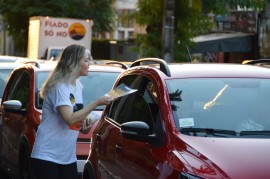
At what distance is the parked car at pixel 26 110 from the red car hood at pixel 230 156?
3.12 metres

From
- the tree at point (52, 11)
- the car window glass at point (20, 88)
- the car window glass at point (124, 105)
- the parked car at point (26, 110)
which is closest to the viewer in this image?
the car window glass at point (124, 105)

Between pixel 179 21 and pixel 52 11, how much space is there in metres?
21.4

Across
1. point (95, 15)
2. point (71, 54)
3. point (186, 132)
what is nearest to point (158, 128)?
point (186, 132)

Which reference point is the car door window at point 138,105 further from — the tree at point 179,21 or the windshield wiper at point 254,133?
the tree at point 179,21

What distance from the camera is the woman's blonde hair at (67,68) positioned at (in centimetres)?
661

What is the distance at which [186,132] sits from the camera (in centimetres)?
579

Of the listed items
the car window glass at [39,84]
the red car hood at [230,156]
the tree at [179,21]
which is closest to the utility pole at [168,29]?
the tree at [179,21]

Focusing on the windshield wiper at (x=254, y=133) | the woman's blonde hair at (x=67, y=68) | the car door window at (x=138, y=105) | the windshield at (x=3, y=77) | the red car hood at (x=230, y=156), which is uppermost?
the woman's blonde hair at (x=67, y=68)

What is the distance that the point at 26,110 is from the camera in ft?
30.7

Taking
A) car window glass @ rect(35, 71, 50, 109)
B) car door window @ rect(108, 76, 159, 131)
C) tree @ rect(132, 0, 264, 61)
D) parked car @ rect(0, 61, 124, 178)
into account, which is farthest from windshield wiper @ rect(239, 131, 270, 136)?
tree @ rect(132, 0, 264, 61)

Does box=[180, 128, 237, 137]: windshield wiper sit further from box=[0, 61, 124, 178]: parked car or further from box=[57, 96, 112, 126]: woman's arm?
box=[0, 61, 124, 178]: parked car

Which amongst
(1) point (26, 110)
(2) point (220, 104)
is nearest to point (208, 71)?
(2) point (220, 104)

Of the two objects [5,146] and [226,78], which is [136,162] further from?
[5,146]

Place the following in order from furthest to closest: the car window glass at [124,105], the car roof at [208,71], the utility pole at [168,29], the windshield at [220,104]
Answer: the utility pole at [168,29] → the car window glass at [124,105] → the car roof at [208,71] → the windshield at [220,104]
